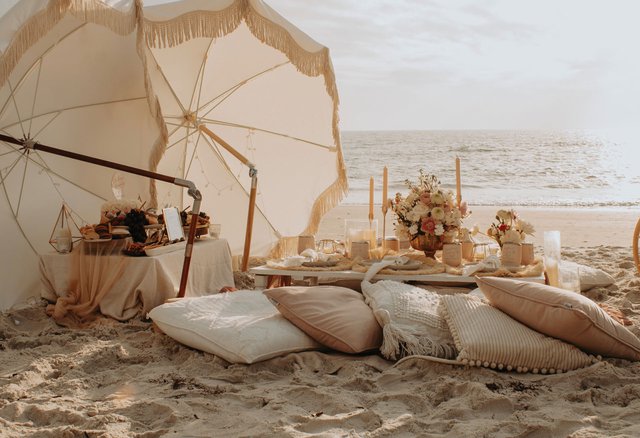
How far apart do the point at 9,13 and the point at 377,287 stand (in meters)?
2.77

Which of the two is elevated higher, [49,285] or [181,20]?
[181,20]

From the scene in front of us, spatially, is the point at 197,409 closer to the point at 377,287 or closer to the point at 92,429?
the point at 92,429

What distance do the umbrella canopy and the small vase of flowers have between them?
1.89 metres

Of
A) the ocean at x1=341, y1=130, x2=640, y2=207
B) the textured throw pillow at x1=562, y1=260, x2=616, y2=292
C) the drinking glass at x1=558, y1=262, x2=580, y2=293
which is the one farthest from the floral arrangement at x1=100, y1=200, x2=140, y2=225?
the ocean at x1=341, y1=130, x2=640, y2=207

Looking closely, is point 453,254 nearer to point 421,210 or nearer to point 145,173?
point 421,210

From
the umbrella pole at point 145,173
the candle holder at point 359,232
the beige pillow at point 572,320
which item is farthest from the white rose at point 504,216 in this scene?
the umbrella pole at point 145,173

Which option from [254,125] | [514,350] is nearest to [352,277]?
[514,350]

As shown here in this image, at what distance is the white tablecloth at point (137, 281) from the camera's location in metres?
4.69

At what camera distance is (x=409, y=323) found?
3.65 metres

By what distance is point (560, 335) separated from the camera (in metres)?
3.37

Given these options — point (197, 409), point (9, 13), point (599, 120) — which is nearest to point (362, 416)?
point (197, 409)

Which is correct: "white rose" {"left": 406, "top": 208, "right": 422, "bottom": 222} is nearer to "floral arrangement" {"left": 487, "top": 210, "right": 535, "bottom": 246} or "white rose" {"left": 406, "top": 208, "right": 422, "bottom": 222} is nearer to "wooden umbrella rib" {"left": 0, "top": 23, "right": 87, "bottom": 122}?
"floral arrangement" {"left": 487, "top": 210, "right": 535, "bottom": 246}

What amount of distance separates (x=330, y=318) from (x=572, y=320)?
45.3 inches

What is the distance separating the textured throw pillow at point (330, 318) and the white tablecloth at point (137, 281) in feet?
4.08
